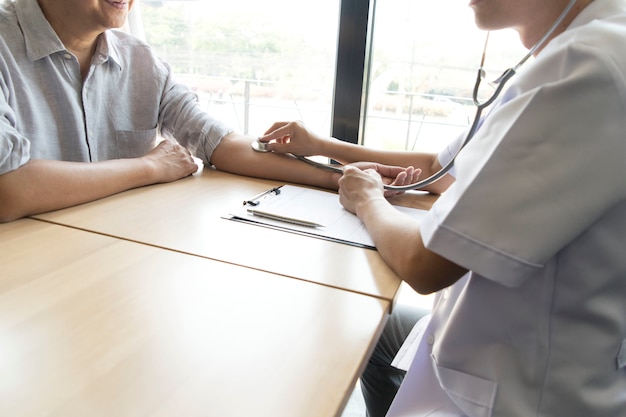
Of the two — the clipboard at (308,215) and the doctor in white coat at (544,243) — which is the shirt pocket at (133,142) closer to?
the clipboard at (308,215)

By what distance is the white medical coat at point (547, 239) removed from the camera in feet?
1.68

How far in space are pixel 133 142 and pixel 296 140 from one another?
0.51 meters

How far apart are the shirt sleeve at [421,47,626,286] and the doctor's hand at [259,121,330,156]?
827 millimetres

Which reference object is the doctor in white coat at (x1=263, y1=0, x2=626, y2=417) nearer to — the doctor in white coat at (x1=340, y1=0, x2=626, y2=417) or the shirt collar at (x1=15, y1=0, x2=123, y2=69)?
the doctor in white coat at (x1=340, y1=0, x2=626, y2=417)

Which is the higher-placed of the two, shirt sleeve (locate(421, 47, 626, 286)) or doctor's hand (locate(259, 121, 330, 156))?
shirt sleeve (locate(421, 47, 626, 286))

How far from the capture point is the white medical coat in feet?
1.68

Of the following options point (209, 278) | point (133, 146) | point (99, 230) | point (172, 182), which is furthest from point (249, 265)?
point (133, 146)

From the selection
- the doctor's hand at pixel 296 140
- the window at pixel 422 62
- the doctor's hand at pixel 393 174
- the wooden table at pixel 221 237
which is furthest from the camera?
the window at pixel 422 62

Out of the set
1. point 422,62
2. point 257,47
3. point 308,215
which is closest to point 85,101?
point 308,215

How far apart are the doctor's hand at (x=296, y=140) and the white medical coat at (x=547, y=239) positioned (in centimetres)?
75

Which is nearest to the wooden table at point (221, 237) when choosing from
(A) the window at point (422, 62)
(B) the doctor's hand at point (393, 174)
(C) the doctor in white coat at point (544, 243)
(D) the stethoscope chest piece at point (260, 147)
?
(C) the doctor in white coat at point (544, 243)

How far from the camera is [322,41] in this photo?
1774mm

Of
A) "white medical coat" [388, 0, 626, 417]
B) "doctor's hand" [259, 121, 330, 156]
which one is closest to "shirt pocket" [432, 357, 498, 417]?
"white medical coat" [388, 0, 626, 417]

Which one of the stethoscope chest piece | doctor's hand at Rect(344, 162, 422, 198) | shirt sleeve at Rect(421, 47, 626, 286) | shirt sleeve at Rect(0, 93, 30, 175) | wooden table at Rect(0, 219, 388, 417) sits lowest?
wooden table at Rect(0, 219, 388, 417)
